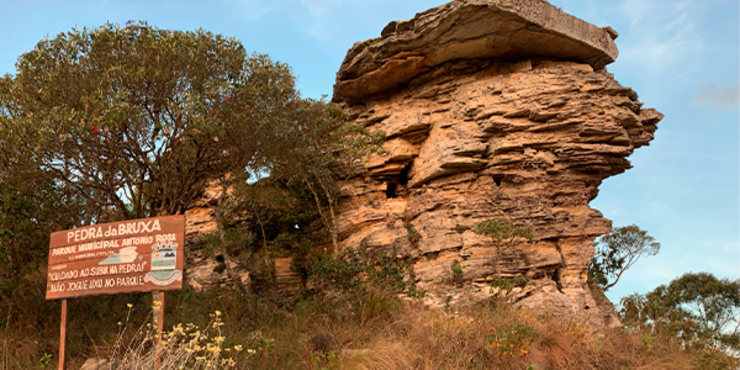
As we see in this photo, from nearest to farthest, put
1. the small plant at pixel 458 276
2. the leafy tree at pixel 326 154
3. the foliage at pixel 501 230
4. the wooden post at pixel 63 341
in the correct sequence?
the wooden post at pixel 63 341 → the foliage at pixel 501 230 → the small plant at pixel 458 276 → the leafy tree at pixel 326 154

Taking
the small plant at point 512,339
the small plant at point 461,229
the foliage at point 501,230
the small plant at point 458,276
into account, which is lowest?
the small plant at point 512,339

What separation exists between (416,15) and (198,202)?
996 centimetres

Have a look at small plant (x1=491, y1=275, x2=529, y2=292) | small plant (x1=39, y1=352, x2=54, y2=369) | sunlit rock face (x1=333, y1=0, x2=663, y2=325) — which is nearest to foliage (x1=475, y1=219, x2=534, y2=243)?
sunlit rock face (x1=333, y1=0, x2=663, y2=325)

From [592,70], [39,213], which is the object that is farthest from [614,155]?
[39,213]

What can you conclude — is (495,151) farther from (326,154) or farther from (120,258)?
(120,258)

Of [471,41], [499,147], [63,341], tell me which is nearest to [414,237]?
[499,147]

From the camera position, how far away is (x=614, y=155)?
14.1 metres

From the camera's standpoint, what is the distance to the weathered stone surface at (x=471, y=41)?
13.4 meters

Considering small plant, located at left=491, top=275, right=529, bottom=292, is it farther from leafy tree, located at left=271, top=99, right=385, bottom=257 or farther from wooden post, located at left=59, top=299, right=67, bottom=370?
wooden post, located at left=59, top=299, right=67, bottom=370

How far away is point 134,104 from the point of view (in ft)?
31.5

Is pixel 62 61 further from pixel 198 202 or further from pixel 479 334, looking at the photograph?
pixel 479 334

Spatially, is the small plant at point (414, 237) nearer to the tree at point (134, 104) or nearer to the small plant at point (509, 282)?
the small plant at point (509, 282)

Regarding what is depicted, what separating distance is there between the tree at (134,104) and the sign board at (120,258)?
7.45 feet

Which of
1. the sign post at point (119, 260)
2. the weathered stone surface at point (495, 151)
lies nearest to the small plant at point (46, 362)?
the sign post at point (119, 260)
